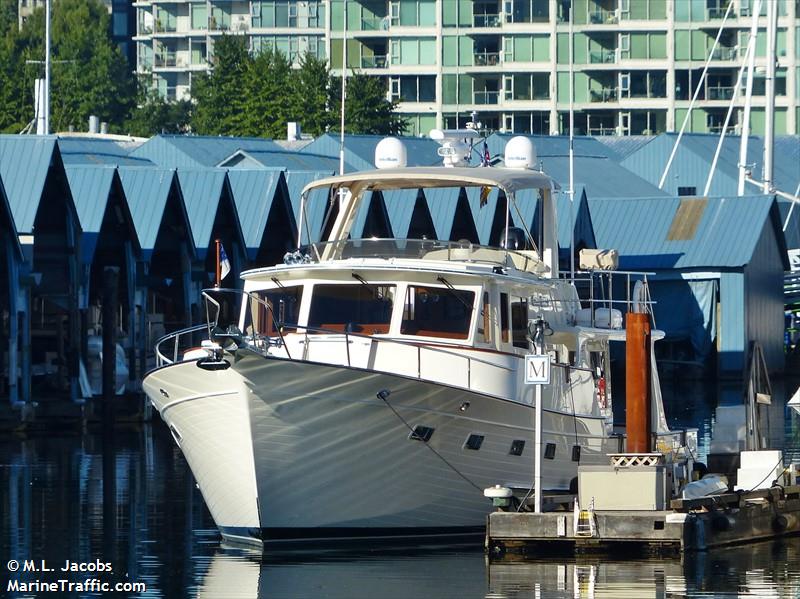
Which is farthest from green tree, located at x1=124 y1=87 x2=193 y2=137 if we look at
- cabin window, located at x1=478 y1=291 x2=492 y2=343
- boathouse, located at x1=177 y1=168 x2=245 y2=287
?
cabin window, located at x1=478 y1=291 x2=492 y2=343

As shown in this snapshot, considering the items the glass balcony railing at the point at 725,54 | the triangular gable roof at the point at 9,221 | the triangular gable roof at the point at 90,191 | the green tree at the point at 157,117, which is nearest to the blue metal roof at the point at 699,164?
the glass balcony railing at the point at 725,54

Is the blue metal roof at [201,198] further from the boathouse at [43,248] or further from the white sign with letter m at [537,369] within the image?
the white sign with letter m at [537,369]

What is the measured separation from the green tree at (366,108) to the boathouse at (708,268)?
44.7 metres

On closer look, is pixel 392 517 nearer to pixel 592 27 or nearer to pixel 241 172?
pixel 241 172

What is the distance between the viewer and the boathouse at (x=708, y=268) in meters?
71.9

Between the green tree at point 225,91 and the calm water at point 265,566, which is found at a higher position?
the green tree at point 225,91

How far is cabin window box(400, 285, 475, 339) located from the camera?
2903 cm

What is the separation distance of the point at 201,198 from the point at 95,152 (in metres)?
24.7

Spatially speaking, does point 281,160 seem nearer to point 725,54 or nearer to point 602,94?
point 602,94

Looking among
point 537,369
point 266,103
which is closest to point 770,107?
point 266,103

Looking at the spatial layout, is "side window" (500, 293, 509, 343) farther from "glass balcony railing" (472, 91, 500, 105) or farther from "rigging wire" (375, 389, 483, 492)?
"glass balcony railing" (472, 91, 500, 105)

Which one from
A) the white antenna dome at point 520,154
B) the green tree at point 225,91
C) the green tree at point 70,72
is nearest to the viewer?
the white antenna dome at point 520,154

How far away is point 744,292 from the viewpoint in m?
71.9

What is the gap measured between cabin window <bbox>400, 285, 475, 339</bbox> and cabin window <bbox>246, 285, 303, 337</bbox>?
1.72 m
